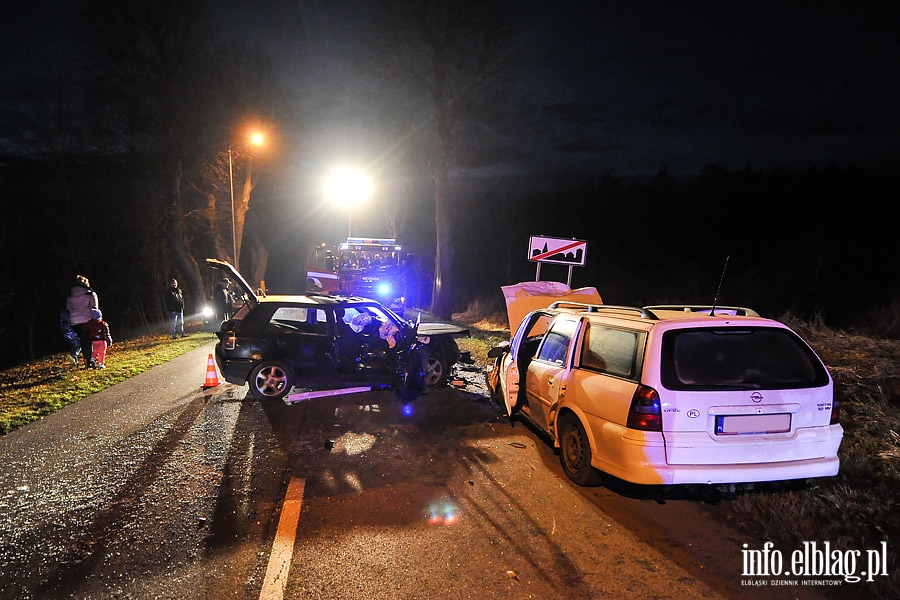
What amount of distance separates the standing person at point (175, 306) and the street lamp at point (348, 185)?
52.4 ft

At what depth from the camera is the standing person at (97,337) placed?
1024cm

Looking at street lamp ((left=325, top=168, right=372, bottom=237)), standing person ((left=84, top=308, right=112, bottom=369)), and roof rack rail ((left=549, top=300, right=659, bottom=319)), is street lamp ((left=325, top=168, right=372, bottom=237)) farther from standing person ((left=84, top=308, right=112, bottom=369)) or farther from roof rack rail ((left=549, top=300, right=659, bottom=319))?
roof rack rail ((left=549, top=300, right=659, bottom=319))

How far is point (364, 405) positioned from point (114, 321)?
29.4m

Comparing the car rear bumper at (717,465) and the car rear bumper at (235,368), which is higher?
the car rear bumper at (717,465)

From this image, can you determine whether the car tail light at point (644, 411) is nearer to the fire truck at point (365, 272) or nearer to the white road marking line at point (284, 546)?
the white road marking line at point (284, 546)

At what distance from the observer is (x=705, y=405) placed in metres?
Result: 3.91

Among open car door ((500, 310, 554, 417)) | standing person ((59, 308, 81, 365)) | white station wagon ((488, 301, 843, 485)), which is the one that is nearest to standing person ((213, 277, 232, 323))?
standing person ((59, 308, 81, 365))

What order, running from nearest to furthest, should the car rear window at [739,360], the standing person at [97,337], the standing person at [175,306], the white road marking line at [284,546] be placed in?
1. the white road marking line at [284,546]
2. the car rear window at [739,360]
3. the standing person at [97,337]
4. the standing person at [175,306]

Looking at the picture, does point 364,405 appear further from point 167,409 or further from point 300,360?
point 167,409

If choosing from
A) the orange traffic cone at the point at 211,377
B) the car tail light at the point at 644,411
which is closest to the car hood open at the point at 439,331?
the orange traffic cone at the point at 211,377

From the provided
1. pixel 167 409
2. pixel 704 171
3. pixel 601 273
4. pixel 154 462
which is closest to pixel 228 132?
pixel 167 409

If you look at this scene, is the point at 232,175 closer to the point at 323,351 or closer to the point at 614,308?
the point at 323,351

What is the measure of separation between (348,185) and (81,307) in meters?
22.6

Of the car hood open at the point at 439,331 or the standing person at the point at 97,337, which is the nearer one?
the car hood open at the point at 439,331
